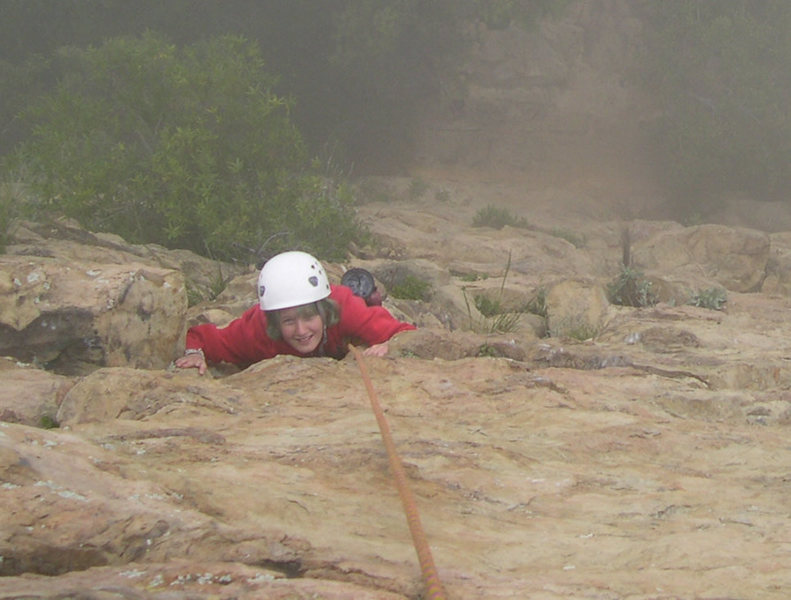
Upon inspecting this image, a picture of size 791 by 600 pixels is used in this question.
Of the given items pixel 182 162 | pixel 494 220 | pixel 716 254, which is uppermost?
pixel 182 162

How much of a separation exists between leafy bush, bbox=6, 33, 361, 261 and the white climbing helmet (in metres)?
4.83

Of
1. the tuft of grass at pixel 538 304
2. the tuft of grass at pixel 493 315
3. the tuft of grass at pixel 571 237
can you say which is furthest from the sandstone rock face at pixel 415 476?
the tuft of grass at pixel 571 237

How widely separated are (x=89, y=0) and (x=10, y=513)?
17.9m

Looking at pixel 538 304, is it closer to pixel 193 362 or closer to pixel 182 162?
pixel 182 162

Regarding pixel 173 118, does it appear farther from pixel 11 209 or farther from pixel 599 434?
pixel 599 434

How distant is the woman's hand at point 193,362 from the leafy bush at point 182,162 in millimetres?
5169

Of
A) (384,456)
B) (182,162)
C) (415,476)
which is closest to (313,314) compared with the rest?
(384,456)

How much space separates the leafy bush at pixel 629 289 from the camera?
1034 cm

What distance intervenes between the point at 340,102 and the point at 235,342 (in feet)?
50.6

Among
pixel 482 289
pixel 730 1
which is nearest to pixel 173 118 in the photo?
pixel 482 289

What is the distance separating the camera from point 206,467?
3.40 m

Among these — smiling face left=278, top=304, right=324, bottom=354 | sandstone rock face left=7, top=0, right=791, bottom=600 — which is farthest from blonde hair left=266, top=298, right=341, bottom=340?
sandstone rock face left=7, top=0, right=791, bottom=600

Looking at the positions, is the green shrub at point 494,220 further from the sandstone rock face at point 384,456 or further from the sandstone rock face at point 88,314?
the sandstone rock face at point 88,314

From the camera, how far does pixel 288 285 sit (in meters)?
5.71
